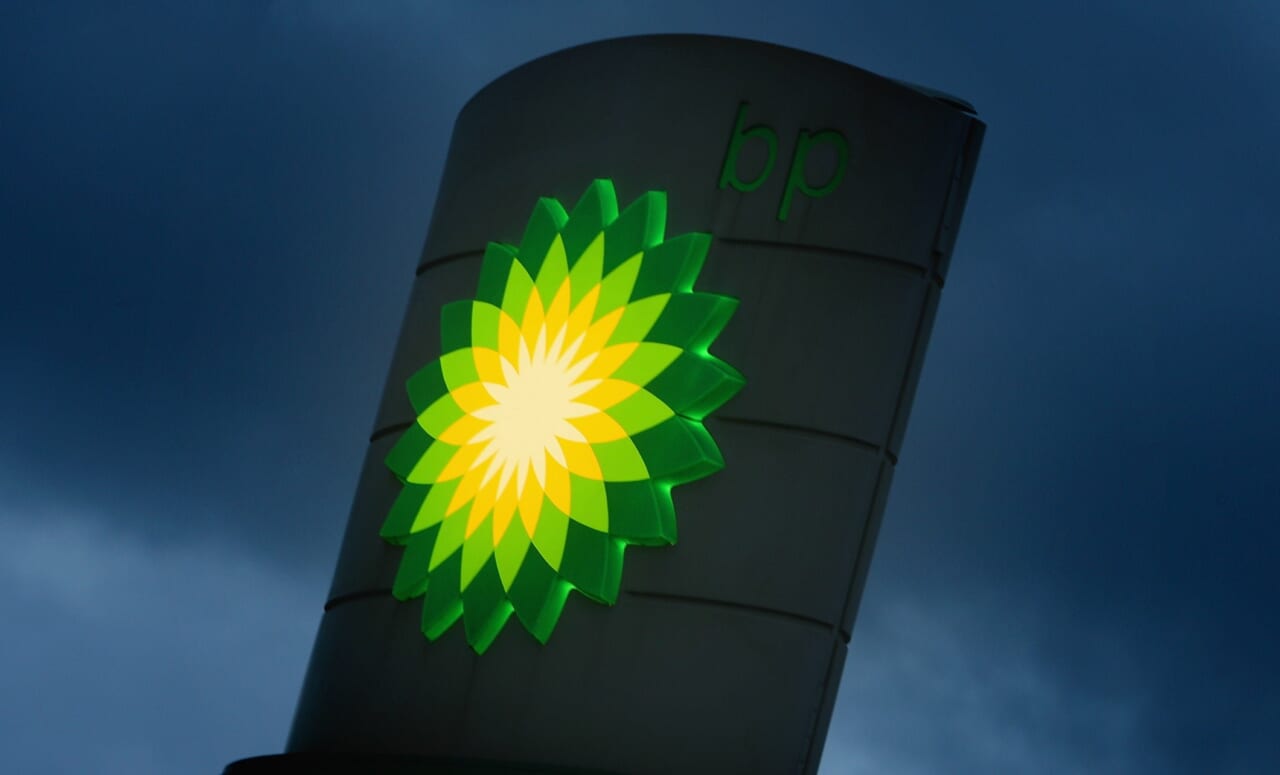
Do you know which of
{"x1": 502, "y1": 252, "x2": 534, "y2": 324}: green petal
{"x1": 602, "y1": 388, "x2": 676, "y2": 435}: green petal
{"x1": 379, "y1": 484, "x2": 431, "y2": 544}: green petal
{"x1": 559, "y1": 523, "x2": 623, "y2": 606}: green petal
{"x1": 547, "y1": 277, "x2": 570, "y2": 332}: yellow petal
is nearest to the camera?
{"x1": 559, "y1": 523, "x2": 623, "y2": 606}: green petal

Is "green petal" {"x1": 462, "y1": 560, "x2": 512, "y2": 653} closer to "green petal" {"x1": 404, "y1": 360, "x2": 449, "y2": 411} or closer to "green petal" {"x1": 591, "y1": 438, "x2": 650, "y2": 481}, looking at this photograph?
"green petal" {"x1": 591, "y1": 438, "x2": 650, "y2": 481}

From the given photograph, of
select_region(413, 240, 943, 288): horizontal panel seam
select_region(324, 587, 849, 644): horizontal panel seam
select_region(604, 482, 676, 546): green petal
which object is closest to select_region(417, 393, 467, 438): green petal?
select_region(604, 482, 676, 546): green petal

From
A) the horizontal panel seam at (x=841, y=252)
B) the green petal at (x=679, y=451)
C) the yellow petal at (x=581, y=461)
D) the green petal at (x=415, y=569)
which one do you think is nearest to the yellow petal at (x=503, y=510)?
the yellow petal at (x=581, y=461)

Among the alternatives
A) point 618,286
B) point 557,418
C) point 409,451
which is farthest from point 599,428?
point 409,451

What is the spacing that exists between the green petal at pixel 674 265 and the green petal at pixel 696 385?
443mm

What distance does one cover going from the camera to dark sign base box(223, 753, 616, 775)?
31.0ft

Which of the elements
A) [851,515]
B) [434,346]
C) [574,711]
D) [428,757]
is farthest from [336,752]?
[851,515]

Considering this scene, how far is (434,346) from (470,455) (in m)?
0.91

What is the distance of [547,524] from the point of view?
10188mm

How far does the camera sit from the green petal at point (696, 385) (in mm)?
9961

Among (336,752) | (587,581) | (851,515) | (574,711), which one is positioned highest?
(851,515)

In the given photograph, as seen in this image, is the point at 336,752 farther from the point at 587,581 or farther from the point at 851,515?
the point at 851,515

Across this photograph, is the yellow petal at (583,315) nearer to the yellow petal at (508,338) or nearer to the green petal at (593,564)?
the yellow petal at (508,338)

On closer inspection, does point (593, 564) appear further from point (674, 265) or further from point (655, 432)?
point (674, 265)
